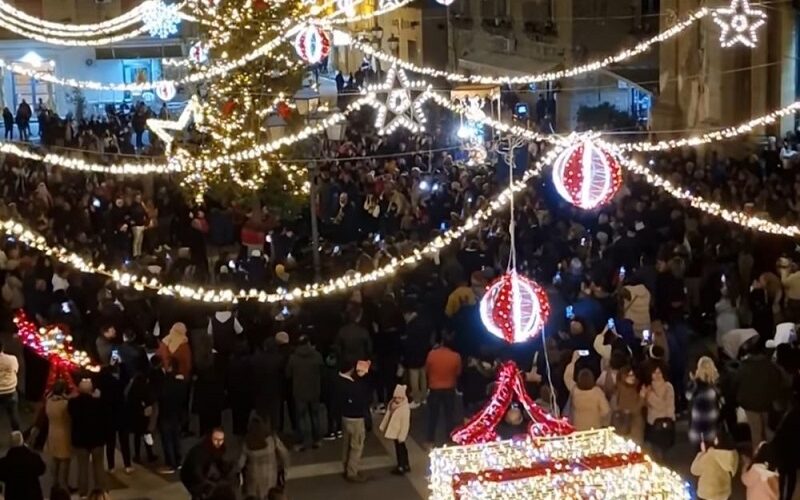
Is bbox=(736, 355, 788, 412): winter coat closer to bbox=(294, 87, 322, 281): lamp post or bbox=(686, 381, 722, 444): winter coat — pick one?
bbox=(686, 381, 722, 444): winter coat

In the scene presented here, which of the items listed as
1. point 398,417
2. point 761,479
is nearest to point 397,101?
point 398,417

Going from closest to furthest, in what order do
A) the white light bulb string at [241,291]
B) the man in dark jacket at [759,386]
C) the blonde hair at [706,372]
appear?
the blonde hair at [706,372] < the man in dark jacket at [759,386] < the white light bulb string at [241,291]

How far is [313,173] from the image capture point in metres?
19.8

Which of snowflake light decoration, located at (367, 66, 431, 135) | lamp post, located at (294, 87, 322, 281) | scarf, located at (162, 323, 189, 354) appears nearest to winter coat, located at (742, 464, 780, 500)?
scarf, located at (162, 323, 189, 354)

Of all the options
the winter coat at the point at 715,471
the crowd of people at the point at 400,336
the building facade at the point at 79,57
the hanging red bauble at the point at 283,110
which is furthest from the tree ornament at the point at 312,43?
the building facade at the point at 79,57

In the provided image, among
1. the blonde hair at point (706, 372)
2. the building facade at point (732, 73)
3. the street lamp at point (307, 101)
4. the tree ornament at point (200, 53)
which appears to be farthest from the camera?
the building facade at point (732, 73)

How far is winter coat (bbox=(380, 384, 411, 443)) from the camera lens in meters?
11.7

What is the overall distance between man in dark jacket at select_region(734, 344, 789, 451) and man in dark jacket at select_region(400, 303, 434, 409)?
342 cm

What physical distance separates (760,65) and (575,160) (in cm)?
1591

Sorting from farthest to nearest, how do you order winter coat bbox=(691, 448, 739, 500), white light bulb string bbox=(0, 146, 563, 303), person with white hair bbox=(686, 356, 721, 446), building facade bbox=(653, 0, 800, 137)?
1. building facade bbox=(653, 0, 800, 137)
2. white light bulb string bbox=(0, 146, 563, 303)
3. person with white hair bbox=(686, 356, 721, 446)
4. winter coat bbox=(691, 448, 739, 500)

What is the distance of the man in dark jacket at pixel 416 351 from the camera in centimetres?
1327

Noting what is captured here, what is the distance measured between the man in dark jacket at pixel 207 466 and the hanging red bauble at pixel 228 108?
10.7 metres

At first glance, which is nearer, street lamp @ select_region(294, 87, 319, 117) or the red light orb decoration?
the red light orb decoration

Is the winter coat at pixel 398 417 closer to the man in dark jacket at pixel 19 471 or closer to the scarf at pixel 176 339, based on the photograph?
the scarf at pixel 176 339
